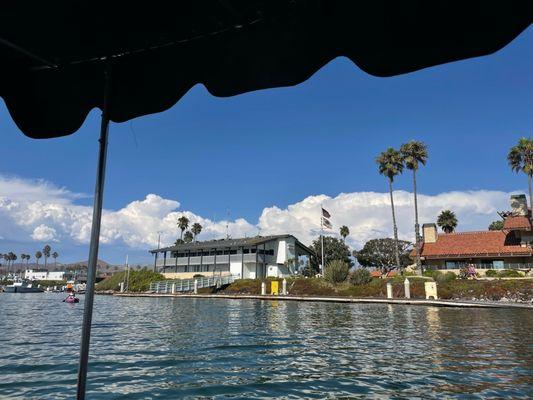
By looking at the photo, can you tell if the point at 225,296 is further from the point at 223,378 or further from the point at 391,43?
the point at 391,43

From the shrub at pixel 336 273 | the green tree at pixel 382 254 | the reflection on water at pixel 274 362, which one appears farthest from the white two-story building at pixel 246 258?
the reflection on water at pixel 274 362

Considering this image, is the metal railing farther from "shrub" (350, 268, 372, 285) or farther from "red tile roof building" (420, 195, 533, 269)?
"red tile roof building" (420, 195, 533, 269)

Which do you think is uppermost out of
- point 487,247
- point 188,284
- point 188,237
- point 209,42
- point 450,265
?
point 188,237

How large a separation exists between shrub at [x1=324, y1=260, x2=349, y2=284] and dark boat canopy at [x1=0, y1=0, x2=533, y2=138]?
4536 cm

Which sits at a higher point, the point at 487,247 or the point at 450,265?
the point at 487,247

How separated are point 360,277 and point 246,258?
74.0 feet

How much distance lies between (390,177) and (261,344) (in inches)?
1875

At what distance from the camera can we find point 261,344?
1324 centimetres

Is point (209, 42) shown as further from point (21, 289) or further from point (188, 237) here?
point (21, 289)

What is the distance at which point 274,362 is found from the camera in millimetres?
10539

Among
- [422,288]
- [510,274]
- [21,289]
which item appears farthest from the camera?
[21,289]

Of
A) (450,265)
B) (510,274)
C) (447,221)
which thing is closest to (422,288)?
(510,274)

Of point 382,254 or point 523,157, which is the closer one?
point 523,157

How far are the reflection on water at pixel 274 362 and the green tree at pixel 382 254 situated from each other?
53544 millimetres
